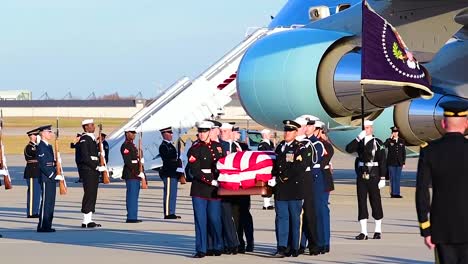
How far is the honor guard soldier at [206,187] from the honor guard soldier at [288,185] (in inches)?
33.4

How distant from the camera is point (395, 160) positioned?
86.7ft

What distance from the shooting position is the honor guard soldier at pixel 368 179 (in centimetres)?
1634

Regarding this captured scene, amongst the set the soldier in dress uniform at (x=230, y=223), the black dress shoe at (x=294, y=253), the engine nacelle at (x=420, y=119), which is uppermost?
the engine nacelle at (x=420, y=119)

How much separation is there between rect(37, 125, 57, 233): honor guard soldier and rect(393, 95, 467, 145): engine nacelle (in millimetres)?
6608

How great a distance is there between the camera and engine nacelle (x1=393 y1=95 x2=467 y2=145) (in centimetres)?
1981

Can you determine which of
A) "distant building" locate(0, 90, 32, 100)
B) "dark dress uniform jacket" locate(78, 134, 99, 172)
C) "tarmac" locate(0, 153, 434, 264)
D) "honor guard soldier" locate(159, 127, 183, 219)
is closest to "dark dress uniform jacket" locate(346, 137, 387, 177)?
"tarmac" locate(0, 153, 434, 264)

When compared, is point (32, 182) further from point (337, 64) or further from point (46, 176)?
point (337, 64)

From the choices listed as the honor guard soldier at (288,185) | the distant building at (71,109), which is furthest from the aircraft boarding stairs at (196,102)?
the distant building at (71,109)

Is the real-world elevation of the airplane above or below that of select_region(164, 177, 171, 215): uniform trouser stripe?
above

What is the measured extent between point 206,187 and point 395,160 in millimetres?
12532

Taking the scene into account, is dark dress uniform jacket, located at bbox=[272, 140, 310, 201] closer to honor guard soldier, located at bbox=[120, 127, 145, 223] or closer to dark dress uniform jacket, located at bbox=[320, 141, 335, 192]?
dark dress uniform jacket, located at bbox=[320, 141, 335, 192]

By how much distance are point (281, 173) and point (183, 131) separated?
1840 cm

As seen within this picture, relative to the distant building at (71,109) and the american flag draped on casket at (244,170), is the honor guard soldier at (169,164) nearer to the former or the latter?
the american flag draped on casket at (244,170)

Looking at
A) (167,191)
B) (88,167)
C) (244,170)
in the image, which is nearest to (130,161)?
(167,191)
